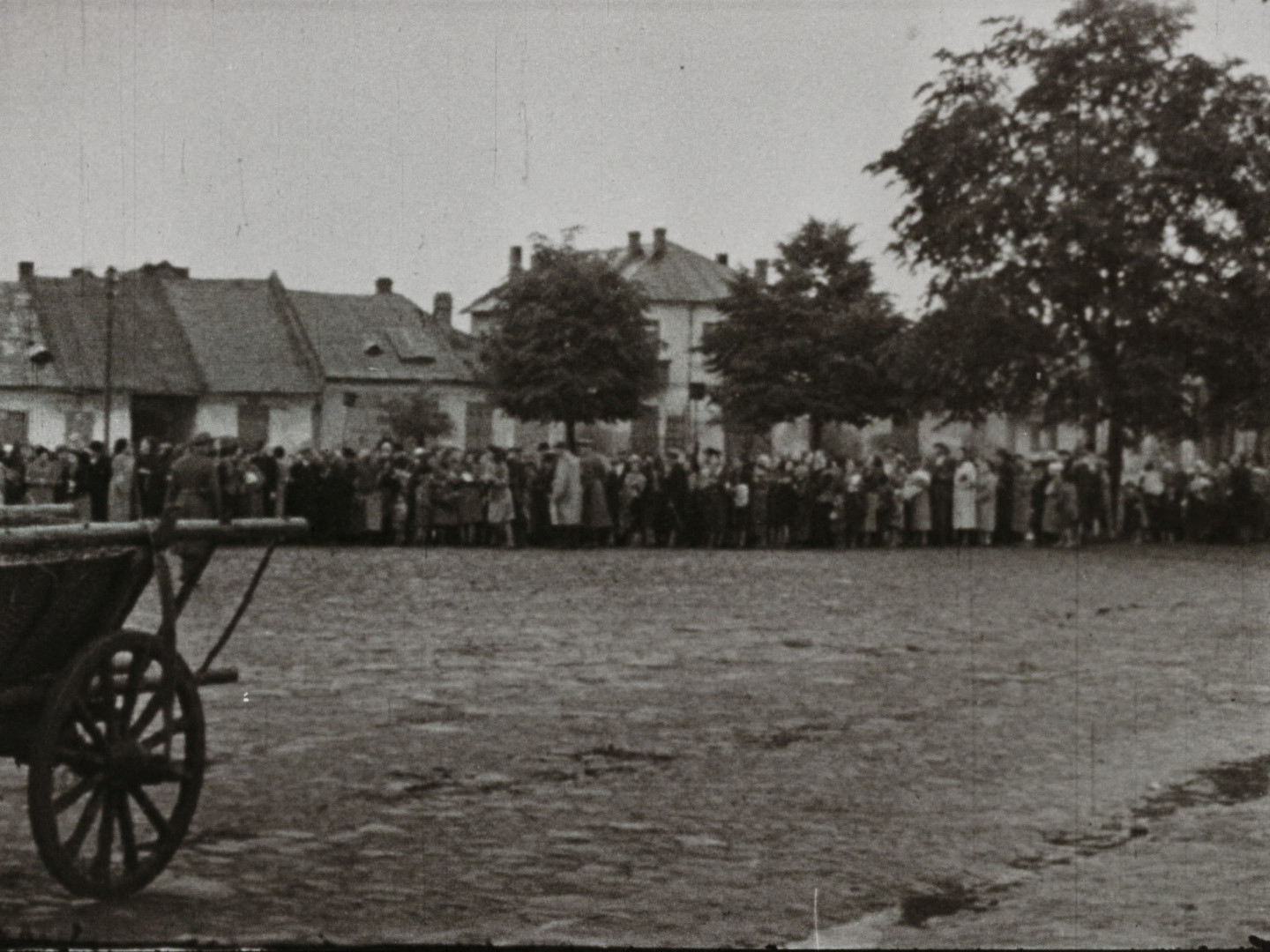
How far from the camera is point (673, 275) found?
99125 mm

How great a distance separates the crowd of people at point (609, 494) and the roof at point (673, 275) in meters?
60.1

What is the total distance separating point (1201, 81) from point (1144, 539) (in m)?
8.59

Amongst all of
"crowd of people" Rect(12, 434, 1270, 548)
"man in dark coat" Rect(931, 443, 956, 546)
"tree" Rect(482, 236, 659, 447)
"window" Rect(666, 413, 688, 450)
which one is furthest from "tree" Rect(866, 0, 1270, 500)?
"window" Rect(666, 413, 688, 450)

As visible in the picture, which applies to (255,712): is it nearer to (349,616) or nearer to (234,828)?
(234,828)

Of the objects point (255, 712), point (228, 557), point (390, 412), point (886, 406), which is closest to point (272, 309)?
point (390, 412)

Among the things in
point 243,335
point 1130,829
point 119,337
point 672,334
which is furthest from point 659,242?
point 1130,829

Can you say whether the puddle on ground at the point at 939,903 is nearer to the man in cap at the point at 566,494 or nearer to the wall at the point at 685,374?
the man in cap at the point at 566,494

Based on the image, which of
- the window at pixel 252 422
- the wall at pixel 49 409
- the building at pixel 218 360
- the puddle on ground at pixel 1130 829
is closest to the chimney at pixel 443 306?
the building at pixel 218 360

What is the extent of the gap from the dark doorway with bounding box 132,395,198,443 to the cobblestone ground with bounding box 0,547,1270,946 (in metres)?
45.2

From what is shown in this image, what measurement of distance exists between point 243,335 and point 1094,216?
39594mm

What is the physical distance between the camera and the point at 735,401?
72250 millimetres

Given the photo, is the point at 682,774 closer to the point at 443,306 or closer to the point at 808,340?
the point at 808,340

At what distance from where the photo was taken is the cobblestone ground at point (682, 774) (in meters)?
6.01

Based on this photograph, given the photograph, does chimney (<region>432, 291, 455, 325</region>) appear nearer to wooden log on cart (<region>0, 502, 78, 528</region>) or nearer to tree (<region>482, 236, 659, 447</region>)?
tree (<region>482, 236, 659, 447</region>)
